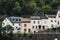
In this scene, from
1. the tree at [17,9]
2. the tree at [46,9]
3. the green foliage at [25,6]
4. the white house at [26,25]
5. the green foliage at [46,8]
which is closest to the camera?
the white house at [26,25]

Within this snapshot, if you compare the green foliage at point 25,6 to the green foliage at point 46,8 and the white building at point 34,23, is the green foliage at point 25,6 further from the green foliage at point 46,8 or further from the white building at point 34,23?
the white building at point 34,23

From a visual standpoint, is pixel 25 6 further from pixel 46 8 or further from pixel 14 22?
pixel 14 22

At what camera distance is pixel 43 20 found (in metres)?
52.7

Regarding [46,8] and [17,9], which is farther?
[46,8]

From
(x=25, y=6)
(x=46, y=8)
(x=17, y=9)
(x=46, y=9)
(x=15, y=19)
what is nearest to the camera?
(x=15, y=19)

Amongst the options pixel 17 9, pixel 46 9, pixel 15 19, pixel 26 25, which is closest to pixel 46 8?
pixel 46 9

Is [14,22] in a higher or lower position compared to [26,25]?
higher

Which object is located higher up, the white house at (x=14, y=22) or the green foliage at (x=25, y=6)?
the green foliage at (x=25, y=6)

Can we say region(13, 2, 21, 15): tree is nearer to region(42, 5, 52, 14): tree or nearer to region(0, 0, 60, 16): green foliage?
region(0, 0, 60, 16): green foliage

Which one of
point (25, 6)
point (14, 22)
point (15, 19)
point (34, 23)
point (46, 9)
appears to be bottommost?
point (34, 23)

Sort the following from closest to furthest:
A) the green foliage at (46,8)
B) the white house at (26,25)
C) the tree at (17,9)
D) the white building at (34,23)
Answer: the white building at (34,23), the white house at (26,25), the tree at (17,9), the green foliage at (46,8)

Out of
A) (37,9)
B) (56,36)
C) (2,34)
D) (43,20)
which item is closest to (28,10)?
(37,9)

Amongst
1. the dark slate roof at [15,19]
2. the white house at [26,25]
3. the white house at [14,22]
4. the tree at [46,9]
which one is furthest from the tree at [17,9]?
the tree at [46,9]

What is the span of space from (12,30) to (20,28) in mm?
2512
